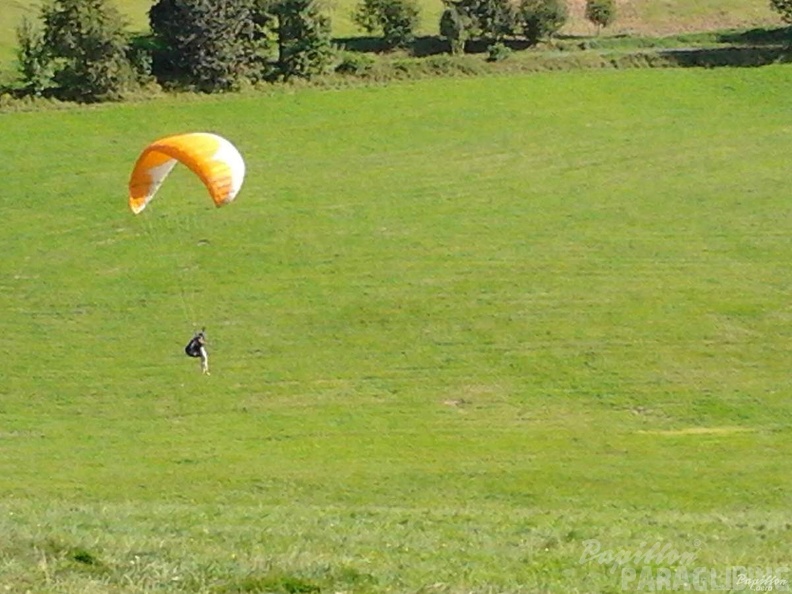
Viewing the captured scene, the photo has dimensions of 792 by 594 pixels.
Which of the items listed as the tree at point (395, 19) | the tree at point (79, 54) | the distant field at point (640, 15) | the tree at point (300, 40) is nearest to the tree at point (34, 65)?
the tree at point (79, 54)

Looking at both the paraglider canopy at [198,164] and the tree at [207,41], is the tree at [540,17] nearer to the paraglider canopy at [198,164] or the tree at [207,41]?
the tree at [207,41]

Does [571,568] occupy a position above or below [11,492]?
above

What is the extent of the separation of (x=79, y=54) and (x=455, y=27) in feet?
47.5

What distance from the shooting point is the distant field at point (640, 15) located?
51.5 metres

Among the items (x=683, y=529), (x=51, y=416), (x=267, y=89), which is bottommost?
(x=51, y=416)

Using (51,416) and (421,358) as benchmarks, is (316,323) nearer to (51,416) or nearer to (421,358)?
(421,358)

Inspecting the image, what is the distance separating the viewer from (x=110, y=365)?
25.5m

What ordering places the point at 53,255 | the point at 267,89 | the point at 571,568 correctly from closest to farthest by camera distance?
1. the point at 571,568
2. the point at 53,255
3. the point at 267,89

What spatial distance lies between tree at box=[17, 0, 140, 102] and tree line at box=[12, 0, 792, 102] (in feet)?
0.11

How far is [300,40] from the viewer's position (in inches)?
1822

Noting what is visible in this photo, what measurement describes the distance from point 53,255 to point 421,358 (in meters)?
11.5

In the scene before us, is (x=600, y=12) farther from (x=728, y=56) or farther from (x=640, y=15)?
(x=728, y=56)

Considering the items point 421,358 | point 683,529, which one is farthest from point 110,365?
point 683,529

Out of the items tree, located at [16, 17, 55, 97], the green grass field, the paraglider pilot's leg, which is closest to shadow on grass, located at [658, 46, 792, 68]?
the green grass field
